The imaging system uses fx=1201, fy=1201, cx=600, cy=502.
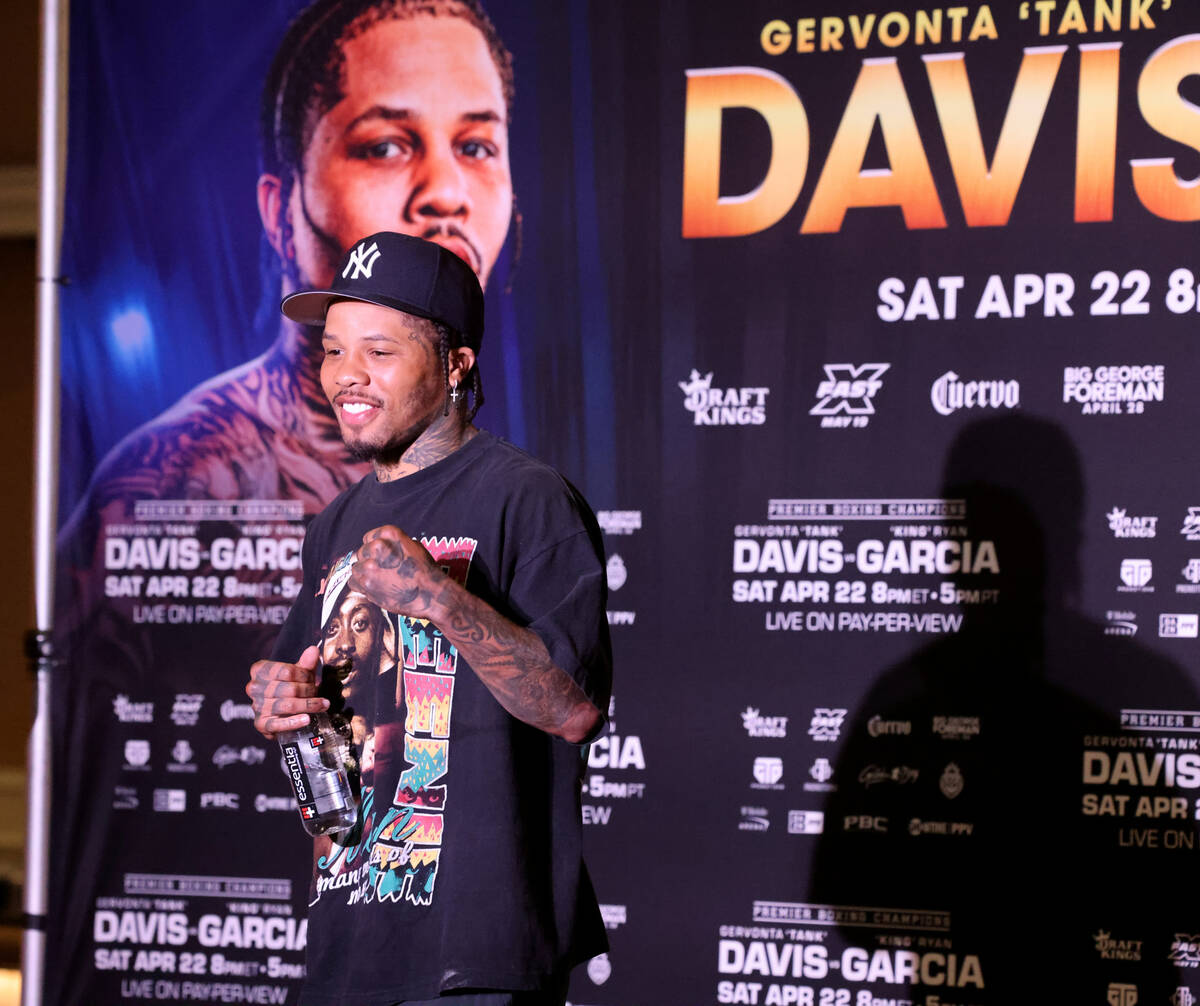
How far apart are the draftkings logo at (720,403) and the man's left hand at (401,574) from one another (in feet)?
6.10

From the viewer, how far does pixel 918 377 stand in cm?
318

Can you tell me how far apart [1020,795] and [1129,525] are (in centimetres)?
74

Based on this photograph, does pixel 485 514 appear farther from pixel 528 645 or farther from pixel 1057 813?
pixel 1057 813

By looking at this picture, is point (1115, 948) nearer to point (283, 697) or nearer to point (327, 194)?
point (283, 697)

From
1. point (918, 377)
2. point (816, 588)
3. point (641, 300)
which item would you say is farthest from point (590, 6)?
point (816, 588)

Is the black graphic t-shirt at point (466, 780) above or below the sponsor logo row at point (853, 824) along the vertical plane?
above

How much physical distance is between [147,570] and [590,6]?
2.11m

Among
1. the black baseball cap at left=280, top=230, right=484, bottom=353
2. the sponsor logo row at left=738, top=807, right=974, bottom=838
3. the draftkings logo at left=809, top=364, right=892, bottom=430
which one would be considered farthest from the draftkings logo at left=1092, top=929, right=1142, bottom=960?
the black baseball cap at left=280, top=230, right=484, bottom=353

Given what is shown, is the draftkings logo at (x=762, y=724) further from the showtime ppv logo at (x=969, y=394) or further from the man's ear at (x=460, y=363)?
the man's ear at (x=460, y=363)

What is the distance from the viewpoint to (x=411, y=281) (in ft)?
5.74

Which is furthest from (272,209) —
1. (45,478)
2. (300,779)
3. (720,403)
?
(300,779)

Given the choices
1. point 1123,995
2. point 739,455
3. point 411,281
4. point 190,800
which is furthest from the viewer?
point 190,800

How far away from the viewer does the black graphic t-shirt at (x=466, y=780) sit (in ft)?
5.20

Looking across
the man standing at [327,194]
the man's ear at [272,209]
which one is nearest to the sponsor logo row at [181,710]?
the man standing at [327,194]
